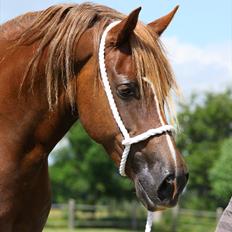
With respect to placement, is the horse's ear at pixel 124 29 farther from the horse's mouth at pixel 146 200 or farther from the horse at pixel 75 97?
the horse's mouth at pixel 146 200

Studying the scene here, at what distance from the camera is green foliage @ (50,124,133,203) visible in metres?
28.1

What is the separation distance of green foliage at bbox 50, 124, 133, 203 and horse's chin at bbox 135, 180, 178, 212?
2494cm

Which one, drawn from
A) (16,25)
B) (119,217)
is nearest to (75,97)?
(16,25)

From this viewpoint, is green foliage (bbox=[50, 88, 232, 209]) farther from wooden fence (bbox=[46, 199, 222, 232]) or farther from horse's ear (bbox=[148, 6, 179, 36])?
horse's ear (bbox=[148, 6, 179, 36])

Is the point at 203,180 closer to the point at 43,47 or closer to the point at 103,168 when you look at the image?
the point at 103,168

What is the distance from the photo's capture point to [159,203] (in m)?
2.37

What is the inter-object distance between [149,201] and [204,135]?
30.5 meters

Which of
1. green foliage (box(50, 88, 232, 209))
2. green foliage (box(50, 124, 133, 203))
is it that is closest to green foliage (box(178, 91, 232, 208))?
green foliage (box(50, 88, 232, 209))

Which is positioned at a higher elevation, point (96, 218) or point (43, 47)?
point (43, 47)

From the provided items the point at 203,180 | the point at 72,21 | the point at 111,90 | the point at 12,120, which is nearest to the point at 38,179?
the point at 12,120

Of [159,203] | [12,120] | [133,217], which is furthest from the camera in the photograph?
[133,217]

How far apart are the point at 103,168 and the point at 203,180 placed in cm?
573

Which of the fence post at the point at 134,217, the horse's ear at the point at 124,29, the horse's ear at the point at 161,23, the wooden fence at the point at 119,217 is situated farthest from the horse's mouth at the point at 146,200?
the fence post at the point at 134,217

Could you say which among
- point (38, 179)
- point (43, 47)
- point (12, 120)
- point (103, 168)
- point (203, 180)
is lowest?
point (203, 180)
